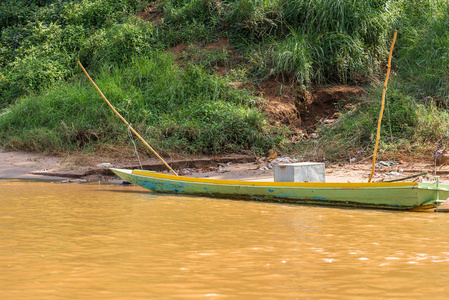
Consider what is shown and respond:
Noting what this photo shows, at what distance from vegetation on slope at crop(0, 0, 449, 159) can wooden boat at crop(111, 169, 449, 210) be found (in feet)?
8.96

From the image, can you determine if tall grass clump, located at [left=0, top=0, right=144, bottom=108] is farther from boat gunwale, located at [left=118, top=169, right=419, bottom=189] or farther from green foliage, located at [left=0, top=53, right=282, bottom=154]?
boat gunwale, located at [left=118, top=169, right=419, bottom=189]

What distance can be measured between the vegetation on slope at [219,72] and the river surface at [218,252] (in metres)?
4.03

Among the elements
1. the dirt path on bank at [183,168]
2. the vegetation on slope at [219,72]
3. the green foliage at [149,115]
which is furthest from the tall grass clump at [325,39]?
the dirt path on bank at [183,168]

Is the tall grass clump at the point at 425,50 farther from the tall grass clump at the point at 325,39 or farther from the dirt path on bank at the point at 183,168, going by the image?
the dirt path on bank at the point at 183,168

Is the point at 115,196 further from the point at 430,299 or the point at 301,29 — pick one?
the point at 301,29

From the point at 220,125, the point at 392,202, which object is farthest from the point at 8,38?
the point at 392,202

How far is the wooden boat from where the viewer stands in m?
5.49

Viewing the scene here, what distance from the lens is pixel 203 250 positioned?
156 inches

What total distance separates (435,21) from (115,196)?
28.2 feet

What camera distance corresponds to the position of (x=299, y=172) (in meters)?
6.51

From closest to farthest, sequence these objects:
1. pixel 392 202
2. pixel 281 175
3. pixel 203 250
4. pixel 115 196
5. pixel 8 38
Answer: pixel 203 250 < pixel 392 202 < pixel 281 175 < pixel 115 196 < pixel 8 38

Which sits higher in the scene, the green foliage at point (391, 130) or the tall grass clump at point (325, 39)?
the tall grass clump at point (325, 39)

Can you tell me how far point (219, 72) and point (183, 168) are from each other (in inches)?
154

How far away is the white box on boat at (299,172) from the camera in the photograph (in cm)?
648
